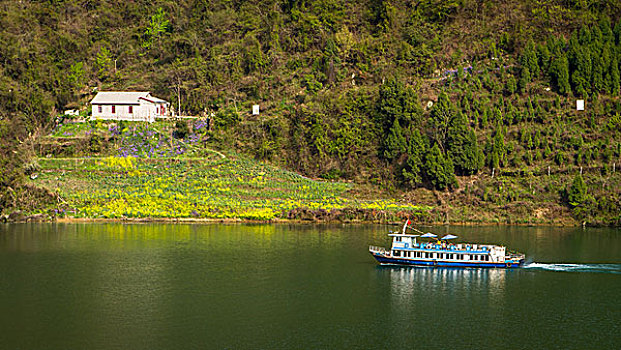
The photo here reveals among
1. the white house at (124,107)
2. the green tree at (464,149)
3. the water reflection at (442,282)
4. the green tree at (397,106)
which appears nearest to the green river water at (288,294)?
the water reflection at (442,282)

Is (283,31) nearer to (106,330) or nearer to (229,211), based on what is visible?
(229,211)

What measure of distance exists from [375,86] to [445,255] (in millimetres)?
52116

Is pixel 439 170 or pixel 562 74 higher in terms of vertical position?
pixel 562 74

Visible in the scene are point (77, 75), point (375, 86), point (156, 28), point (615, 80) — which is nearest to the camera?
point (615, 80)

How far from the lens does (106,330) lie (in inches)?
2063

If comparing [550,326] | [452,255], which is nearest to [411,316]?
[550,326]

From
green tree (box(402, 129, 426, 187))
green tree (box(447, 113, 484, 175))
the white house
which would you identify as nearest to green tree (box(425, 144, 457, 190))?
green tree (box(402, 129, 426, 187))

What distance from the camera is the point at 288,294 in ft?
201

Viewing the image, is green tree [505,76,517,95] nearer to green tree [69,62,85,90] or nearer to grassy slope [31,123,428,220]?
grassy slope [31,123,428,220]

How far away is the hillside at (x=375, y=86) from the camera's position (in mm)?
100812

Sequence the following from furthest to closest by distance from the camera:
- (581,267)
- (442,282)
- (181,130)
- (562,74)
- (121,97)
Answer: (121,97) → (181,130) → (562,74) → (581,267) → (442,282)

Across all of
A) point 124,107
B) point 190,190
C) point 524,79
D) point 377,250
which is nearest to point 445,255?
point 377,250

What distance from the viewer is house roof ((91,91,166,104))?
119500 mm

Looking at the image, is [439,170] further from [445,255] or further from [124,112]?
[124,112]
